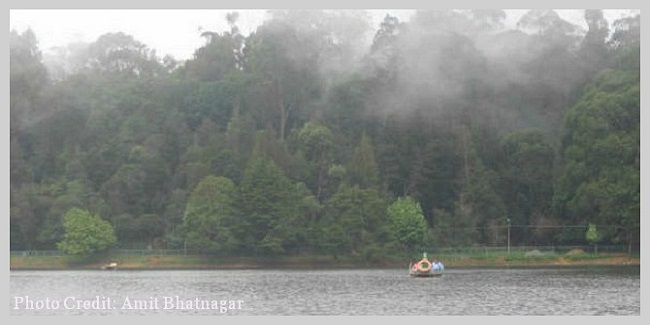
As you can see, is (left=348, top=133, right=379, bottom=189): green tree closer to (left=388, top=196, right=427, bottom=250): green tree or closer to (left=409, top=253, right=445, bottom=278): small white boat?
(left=388, top=196, right=427, bottom=250): green tree

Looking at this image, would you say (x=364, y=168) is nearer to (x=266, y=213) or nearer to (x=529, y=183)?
(x=266, y=213)

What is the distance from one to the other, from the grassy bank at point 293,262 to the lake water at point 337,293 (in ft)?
32.6

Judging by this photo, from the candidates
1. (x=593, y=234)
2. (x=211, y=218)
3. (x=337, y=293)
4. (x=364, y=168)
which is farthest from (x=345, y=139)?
(x=337, y=293)

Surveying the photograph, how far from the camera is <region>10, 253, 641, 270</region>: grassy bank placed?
108m

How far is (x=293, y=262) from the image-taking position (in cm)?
11212

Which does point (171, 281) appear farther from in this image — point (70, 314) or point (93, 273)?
point (70, 314)

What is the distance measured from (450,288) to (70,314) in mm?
26354

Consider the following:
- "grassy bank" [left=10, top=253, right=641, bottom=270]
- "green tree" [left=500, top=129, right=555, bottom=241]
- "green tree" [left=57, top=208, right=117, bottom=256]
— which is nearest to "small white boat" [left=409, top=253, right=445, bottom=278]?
"grassy bank" [left=10, top=253, right=641, bottom=270]

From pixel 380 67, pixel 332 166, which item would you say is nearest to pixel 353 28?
pixel 380 67

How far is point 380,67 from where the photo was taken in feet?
466

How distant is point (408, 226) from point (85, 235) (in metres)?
29.2

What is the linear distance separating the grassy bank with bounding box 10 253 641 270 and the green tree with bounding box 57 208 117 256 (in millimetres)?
1517

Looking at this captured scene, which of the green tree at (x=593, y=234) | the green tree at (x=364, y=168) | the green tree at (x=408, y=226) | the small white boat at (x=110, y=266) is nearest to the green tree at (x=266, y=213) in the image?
the green tree at (x=408, y=226)

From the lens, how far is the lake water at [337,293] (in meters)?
60.2
